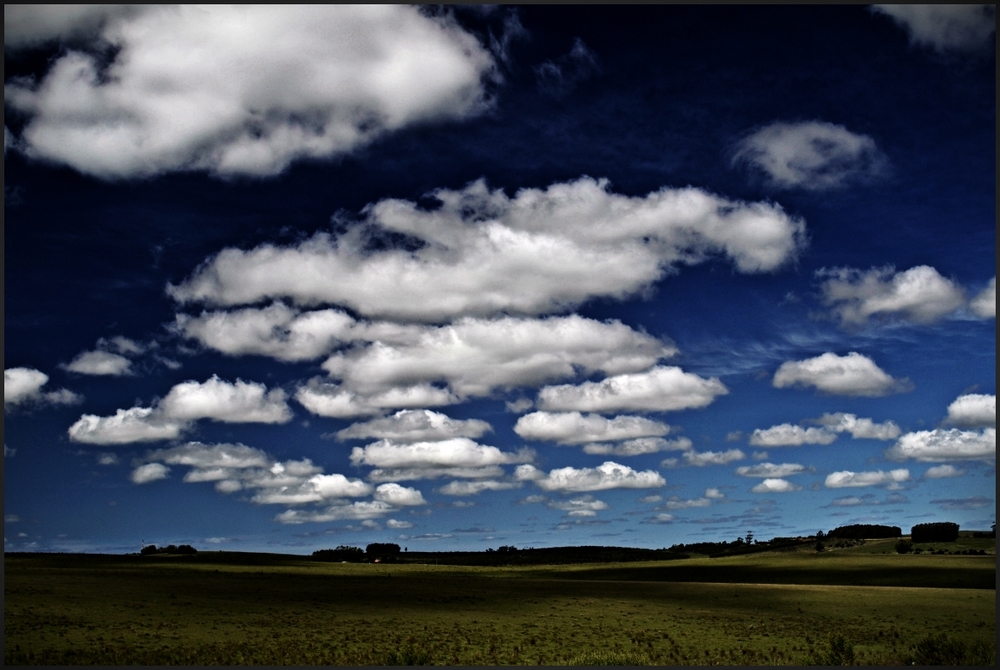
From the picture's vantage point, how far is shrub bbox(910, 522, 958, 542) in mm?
177875

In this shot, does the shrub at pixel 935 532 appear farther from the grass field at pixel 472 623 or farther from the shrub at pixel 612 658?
the shrub at pixel 612 658

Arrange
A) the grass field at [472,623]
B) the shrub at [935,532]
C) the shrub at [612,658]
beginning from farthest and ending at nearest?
the shrub at [935,532], the grass field at [472,623], the shrub at [612,658]

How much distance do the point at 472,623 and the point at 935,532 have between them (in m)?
165

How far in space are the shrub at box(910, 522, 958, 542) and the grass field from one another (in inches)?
3651

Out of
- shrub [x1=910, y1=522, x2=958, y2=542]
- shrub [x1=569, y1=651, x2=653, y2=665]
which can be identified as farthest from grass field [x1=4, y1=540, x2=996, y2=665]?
shrub [x1=910, y1=522, x2=958, y2=542]

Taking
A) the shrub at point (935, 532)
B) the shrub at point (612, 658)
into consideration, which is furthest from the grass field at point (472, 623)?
the shrub at point (935, 532)

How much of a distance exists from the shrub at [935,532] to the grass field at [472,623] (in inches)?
3651

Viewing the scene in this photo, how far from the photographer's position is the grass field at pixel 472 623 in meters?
40.9

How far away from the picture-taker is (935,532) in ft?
591

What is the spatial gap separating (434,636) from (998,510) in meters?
35.1

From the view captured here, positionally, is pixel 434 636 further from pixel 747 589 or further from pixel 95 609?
pixel 747 589

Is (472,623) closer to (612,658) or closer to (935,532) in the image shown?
(612,658)

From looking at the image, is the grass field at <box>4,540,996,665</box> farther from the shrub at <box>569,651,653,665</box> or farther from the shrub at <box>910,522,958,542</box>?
the shrub at <box>910,522,958,542</box>

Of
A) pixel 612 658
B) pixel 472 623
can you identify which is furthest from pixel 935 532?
pixel 612 658
